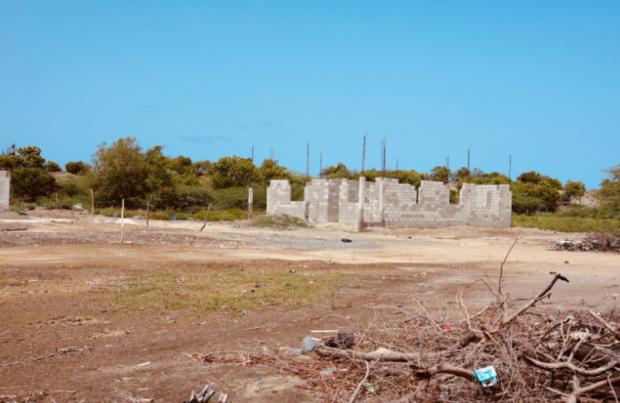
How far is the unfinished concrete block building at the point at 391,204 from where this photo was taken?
33.2 meters

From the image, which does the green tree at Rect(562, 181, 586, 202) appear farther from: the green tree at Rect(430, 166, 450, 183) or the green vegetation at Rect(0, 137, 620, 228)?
the green tree at Rect(430, 166, 450, 183)

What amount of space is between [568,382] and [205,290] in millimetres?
7241

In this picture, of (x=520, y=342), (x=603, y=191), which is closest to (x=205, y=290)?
(x=520, y=342)

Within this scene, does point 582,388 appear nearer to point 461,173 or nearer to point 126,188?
point 126,188

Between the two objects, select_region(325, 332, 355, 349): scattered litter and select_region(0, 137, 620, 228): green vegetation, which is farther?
select_region(0, 137, 620, 228): green vegetation

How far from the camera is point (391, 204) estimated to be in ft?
110

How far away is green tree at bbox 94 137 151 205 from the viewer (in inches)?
1825

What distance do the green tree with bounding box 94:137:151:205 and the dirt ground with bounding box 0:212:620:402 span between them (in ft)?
83.7

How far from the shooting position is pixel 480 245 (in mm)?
24859

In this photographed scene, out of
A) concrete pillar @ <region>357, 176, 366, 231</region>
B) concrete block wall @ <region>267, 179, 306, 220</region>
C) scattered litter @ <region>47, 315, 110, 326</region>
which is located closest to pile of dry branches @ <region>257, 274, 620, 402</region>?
scattered litter @ <region>47, 315, 110, 326</region>

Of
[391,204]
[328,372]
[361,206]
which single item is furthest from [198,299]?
[391,204]

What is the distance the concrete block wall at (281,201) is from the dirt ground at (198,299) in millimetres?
15697

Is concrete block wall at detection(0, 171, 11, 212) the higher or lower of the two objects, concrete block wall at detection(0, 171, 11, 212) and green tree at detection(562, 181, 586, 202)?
the lower

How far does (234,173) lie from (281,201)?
89.6 ft
